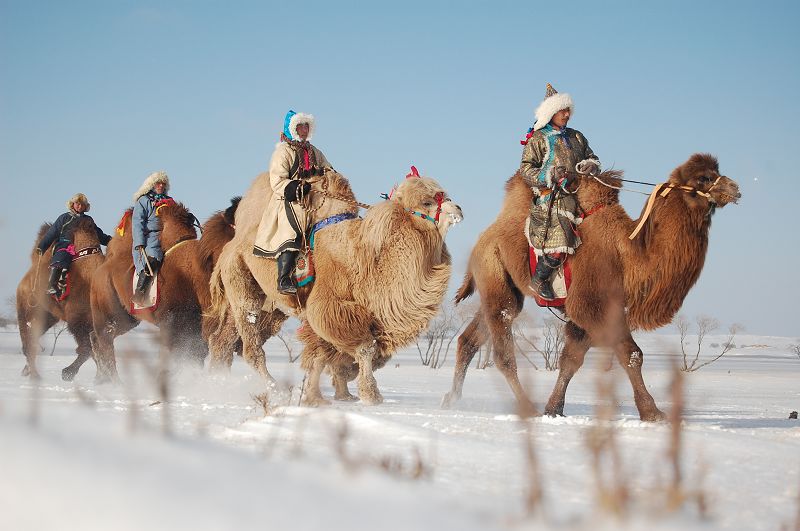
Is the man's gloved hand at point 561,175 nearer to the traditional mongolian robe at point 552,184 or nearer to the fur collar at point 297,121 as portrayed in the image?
the traditional mongolian robe at point 552,184

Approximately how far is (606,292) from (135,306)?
5.66 metres

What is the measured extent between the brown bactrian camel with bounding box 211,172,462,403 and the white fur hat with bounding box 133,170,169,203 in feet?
9.94

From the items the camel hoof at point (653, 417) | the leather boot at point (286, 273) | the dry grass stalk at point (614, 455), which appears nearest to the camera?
the dry grass stalk at point (614, 455)

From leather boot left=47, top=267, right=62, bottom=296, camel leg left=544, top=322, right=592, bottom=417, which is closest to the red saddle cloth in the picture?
camel leg left=544, top=322, right=592, bottom=417

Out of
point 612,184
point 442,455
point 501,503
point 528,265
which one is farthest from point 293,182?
point 501,503

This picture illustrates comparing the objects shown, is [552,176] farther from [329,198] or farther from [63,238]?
[63,238]

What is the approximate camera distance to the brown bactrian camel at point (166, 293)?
29.8 ft

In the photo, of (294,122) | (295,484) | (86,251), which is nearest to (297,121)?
(294,122)

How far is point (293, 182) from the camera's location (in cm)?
734

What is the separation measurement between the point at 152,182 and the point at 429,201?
4300mm

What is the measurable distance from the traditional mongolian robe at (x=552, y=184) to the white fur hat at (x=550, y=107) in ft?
0.22

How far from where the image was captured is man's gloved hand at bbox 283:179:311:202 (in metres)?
7.25

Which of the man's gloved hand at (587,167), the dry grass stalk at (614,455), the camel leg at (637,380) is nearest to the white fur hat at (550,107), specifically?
the man's gloved hand at (587,167)

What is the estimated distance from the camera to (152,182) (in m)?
9.84
